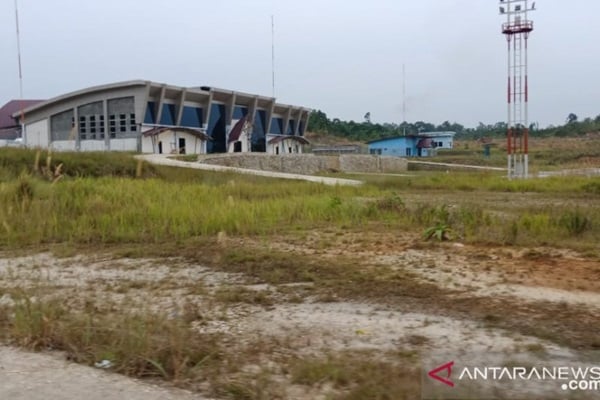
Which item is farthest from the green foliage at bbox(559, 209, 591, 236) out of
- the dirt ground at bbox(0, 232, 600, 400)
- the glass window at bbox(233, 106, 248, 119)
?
the glass window at bbox(233, 106, 248, 119)

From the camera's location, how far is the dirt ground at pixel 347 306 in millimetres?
4215

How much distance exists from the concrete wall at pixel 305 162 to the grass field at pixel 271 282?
24820 mm

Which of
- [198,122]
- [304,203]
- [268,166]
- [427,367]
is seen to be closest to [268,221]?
[304,203]

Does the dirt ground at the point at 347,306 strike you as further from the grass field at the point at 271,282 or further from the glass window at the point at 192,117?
the glass window at the point at 192,117

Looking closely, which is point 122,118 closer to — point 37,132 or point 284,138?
point 37,132

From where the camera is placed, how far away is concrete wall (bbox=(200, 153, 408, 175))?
38.8m

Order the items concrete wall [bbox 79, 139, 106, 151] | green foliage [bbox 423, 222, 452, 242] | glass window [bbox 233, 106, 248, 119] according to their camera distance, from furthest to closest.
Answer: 1. glass window [bbox 233, 106, 248, 119]
2. concrete wall [bbox 79, 139, 106, 151]
3. green foliage [bbox 423, 222, 452, 242]

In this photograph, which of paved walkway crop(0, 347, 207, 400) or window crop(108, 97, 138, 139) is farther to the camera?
window crop(108, 97, 138, 139)

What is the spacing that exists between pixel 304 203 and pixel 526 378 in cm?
1022

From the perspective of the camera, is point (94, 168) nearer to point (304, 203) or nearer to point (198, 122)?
point (304, 203)

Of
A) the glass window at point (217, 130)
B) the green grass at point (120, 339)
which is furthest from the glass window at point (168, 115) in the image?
the green grass at point (120, 339)

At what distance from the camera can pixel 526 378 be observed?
367 cm

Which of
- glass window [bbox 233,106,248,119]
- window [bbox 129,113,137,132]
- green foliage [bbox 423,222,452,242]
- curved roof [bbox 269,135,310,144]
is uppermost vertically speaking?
glass window [bbox 233,106,248,119]

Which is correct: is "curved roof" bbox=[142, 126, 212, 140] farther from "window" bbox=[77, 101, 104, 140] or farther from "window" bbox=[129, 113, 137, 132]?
"window" bbox=[77, 101, 104, 140]
